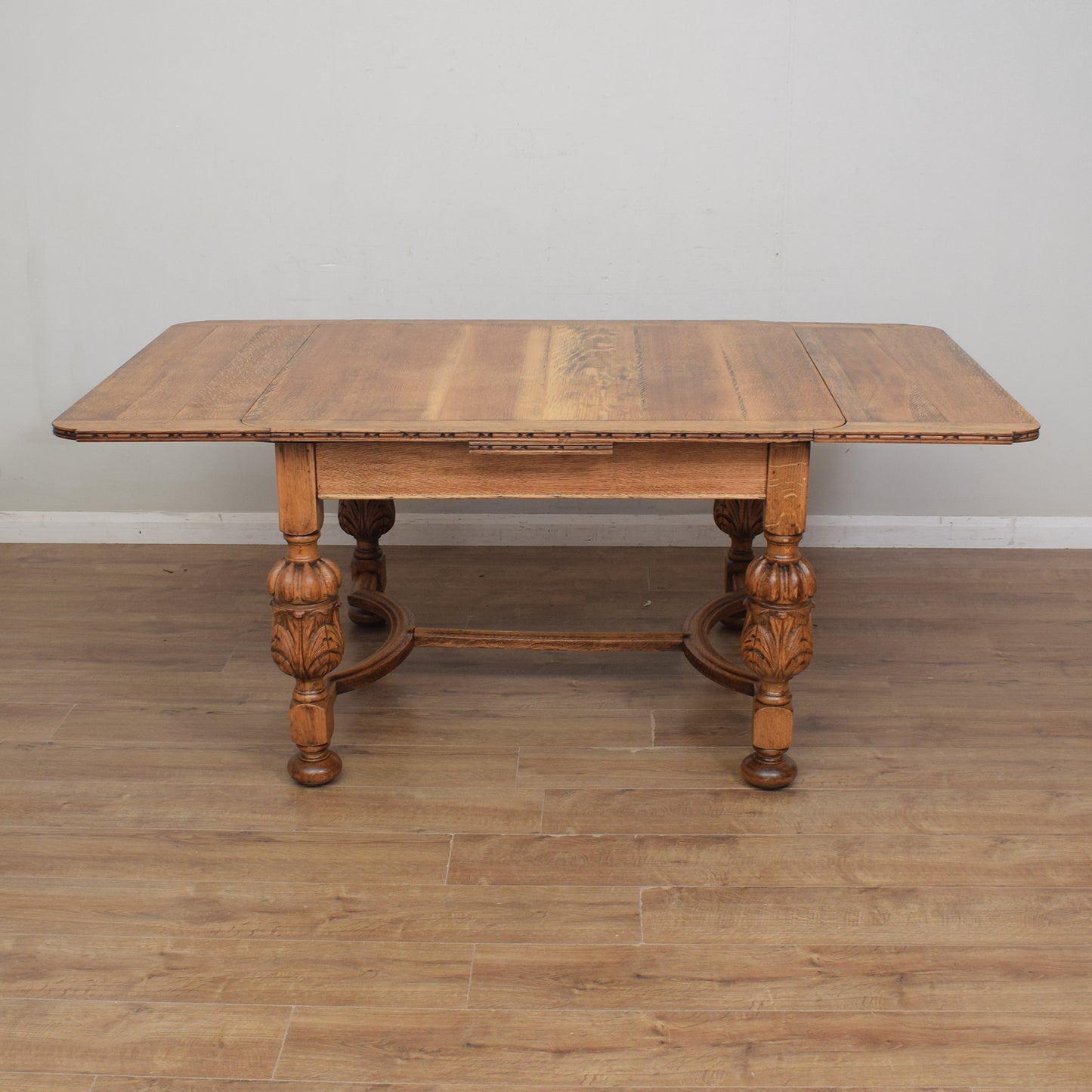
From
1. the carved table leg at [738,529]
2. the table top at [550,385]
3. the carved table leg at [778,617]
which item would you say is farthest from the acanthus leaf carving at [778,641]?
the carved table leg at [738,529]

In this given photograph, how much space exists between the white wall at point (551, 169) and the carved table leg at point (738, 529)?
775 mm

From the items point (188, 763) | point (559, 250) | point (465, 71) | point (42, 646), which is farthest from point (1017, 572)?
point (42, 646)

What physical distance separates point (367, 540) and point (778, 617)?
121cm

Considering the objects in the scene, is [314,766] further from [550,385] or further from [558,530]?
[558,530]

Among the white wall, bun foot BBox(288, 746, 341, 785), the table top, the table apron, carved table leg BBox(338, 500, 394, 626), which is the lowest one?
bun foot BBox(288, 746, 341, 785)

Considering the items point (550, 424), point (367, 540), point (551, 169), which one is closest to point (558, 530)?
point (367, 540)

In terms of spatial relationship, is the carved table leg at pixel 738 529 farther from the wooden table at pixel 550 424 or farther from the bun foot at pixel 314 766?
the bun foot at pixel 314 766

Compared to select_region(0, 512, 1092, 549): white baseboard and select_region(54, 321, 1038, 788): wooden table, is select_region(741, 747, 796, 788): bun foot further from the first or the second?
select_region(0, 512, 1092, 549): white baseboard

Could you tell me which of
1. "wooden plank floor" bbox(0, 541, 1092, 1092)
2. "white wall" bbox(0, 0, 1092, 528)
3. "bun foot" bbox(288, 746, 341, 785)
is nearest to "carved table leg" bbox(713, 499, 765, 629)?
"wooden plank floor" bbox(0, 541, 1092, 1092)

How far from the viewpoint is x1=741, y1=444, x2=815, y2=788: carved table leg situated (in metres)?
2.44

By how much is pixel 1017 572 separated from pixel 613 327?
1527mm

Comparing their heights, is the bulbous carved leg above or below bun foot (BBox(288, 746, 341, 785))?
above

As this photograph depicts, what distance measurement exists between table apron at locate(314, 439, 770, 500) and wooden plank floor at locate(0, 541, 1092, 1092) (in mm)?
657

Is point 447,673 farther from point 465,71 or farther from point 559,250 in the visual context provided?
point 465,71
